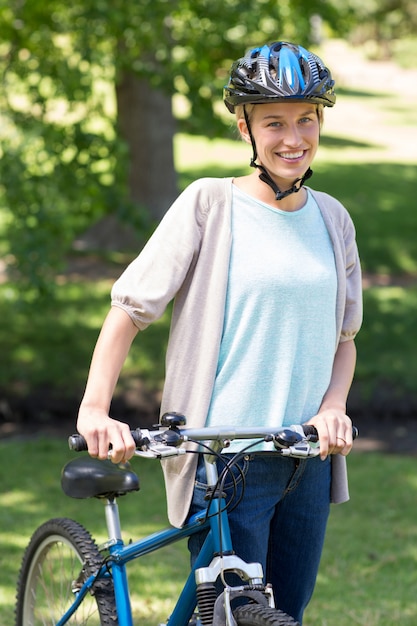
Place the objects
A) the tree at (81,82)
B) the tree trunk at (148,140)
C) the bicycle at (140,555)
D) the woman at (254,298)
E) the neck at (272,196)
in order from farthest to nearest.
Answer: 1. the tree trunk at (148,140)
2. the tree at (81,82)
3. the neck at (272,196)
4. the woman at (254,298)
5. the bicycle at (140,555)

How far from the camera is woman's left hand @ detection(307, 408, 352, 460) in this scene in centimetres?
247

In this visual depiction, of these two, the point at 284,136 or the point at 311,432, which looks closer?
the point at 311,432

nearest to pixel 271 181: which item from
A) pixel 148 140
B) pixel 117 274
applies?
pixel 117 274

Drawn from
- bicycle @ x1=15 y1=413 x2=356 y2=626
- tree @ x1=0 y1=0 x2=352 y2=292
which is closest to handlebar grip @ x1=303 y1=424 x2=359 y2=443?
bicycle @ x1=15 y1=413 x2=356 y2=626

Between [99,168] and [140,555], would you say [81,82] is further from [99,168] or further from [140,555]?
[140,555]

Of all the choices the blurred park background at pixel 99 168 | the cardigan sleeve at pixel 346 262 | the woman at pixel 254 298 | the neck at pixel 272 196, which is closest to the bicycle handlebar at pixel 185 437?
the woman at pixel 254 298

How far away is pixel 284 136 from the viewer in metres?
2.62

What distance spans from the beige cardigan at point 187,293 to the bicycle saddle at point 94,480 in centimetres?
29

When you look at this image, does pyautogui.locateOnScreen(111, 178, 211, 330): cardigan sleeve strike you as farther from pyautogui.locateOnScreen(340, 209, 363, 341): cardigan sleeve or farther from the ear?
pyautogui.locateOnScreen(340, 209, 363, 341): cardigan sleeve

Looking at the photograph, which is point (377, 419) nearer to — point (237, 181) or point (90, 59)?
point (90, 59)

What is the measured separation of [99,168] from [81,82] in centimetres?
212

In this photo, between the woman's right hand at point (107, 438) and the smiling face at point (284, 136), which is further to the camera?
the smiling face at point (284, 136)

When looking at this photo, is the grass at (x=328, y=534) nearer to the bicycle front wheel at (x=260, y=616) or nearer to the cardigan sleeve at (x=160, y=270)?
the bicycle front wheel at (x=260, y=616)

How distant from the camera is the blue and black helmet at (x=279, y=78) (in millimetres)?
2570
